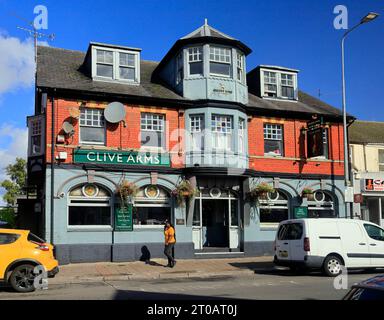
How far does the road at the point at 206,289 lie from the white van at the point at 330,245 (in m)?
0.50

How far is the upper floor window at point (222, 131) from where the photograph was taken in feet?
67.4

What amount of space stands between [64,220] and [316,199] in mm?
11822

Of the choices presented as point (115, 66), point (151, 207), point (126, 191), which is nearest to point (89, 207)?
point (126, 191)

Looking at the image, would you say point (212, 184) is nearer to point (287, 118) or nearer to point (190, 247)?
point (190, 247)

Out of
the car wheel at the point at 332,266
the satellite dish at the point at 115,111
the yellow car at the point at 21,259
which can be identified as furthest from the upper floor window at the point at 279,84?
the yellow car at the point at 21,259

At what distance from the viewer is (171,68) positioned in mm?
22391

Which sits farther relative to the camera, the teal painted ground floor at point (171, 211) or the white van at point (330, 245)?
the teal painted ground floor at point (171, 211)

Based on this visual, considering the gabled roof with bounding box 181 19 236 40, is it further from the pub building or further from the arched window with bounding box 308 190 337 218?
the arched window with bounding box 308 190 337 218

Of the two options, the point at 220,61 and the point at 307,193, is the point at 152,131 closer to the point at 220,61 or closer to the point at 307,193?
the point at 220,61

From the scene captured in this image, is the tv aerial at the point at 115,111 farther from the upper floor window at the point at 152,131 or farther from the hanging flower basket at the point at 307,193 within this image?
the hanging flower basket at the point at 307,193

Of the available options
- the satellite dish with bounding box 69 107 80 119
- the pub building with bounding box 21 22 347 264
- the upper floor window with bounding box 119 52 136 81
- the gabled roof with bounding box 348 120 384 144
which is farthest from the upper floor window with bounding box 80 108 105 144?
the gabled roof with bounding box 348 120 384 144

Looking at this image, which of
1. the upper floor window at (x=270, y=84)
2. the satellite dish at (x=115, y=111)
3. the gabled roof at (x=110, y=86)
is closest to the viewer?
the satellite dish at (x=115, y=111)

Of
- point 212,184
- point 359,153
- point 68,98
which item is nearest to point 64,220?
point 68,98

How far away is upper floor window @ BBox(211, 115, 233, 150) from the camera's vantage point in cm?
2053
